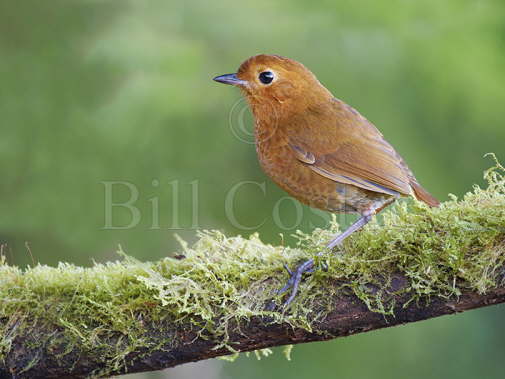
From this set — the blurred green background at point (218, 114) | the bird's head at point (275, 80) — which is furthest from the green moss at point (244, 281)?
the blurred green background at point (218, 114)

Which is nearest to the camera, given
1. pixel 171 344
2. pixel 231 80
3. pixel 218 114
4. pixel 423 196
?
pixel 171 344

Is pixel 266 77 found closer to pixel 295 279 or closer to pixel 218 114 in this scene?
pixel 218 114

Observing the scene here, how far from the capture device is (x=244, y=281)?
3.16 m

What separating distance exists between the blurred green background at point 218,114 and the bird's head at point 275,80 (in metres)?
0.69

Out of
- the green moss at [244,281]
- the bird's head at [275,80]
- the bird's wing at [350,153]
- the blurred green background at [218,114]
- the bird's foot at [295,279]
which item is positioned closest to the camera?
the green moss at [244,281]

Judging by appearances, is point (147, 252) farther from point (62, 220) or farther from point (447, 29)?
point (447, 29)

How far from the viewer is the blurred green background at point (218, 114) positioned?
16.2 feet

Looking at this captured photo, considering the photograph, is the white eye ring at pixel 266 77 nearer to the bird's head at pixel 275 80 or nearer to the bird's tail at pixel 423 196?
the bird's head at pixel 275 80

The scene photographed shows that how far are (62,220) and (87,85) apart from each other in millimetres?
1077

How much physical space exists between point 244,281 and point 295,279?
0.80 feet

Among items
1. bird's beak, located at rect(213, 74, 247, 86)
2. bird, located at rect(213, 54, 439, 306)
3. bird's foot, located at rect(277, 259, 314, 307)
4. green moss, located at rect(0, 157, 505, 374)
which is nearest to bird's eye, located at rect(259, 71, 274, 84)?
bird, located at rect(213, 54, 439, 306)

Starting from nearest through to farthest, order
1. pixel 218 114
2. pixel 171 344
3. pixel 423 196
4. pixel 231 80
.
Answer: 1. pixel 171 344
2. pixel 423 196
3. pixel 231 80
4. pixel 218 114

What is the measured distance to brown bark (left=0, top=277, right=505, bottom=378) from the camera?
3.00 meters

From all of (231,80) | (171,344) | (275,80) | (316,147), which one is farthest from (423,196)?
(171,344)
